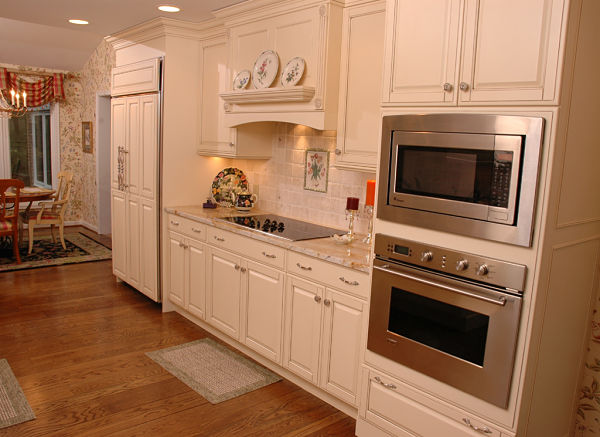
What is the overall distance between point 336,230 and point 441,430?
1647 millimetres

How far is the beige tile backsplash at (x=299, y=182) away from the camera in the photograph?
11.9 ft

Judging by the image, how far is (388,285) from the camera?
8.01ft

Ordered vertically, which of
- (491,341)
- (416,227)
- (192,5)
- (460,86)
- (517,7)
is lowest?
(491,341)

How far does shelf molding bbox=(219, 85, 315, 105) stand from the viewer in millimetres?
3174

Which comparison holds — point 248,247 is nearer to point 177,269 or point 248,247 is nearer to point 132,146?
point 177,269

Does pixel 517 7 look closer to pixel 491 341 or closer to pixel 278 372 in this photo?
pixel 491 341

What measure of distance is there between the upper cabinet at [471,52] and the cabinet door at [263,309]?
4.68 ft

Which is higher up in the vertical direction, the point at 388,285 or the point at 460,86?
the point at 460,86

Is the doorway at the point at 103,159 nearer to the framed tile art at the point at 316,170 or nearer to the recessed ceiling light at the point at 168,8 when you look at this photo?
the recessed ceiling light at the point at 168,8

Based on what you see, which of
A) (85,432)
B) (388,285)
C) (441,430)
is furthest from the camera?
(85,432)

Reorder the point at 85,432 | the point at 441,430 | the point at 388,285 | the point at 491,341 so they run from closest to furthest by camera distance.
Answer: the point at 491,341 < the point at 441,430 < the point at 388,285 < the point at 85,432

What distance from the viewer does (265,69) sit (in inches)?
139

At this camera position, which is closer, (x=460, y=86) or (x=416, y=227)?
(x=460, y=86)

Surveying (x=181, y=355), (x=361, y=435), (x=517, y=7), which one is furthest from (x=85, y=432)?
(x=517, y=7)
